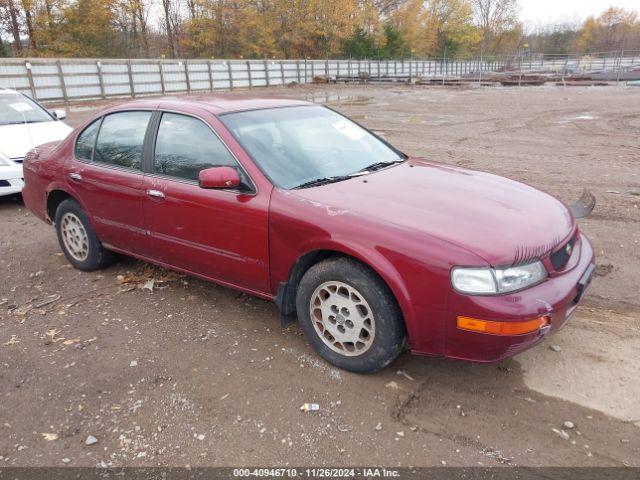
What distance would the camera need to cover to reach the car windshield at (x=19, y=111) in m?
8.15

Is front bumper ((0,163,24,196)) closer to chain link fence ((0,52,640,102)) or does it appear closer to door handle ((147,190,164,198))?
door handle ((147,190,164,198))

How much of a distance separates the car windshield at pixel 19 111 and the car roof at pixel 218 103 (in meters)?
4.88

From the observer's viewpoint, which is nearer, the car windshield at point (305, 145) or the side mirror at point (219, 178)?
the side mirror at point (219, 178)

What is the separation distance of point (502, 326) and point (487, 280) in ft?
0.79

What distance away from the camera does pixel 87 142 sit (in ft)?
15.4

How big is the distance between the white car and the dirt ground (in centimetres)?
270

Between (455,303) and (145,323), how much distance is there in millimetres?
2414

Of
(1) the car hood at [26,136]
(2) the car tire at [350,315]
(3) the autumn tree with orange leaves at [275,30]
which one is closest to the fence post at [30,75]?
(3) the autumn tree with orange leaves at [275,30]

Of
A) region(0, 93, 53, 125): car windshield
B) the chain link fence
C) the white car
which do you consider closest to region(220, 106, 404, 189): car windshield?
the white car

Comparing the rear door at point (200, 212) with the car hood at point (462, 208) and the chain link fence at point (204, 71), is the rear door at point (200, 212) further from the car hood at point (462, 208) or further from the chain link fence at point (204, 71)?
the chain link fence at point (204, 71)

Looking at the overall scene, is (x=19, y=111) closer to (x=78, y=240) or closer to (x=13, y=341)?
(x=78, y=240)

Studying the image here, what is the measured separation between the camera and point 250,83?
36625 mm

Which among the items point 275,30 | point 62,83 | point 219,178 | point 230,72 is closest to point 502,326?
point 219,178

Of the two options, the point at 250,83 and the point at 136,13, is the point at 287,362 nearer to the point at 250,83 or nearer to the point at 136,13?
the point at 250,83
